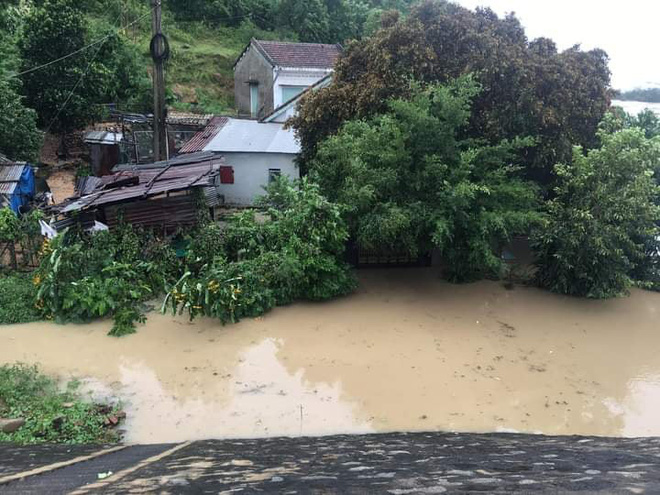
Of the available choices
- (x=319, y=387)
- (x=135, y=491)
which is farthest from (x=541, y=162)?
(x=135, y=491)

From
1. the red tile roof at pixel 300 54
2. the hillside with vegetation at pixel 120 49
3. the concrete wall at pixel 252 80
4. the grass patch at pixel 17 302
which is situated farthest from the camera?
the concrete wall at pixel 252 80

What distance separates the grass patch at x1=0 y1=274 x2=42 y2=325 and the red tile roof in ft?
53.3

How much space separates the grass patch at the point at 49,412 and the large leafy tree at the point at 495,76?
875cm

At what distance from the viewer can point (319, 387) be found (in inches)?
312

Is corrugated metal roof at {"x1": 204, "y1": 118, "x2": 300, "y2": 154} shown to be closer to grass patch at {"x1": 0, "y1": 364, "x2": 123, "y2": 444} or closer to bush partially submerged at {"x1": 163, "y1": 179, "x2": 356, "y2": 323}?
bush partially submerged at {"x1": 163, "y1": 179, "x2": 356, "y2": 323}

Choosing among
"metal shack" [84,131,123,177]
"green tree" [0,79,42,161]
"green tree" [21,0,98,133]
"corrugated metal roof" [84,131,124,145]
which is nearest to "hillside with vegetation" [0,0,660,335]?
"green tree" [0,79,42,161]

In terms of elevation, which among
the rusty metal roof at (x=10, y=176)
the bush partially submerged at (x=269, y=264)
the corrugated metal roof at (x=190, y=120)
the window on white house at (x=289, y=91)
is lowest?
the bush partially submerged at (x=269, y=264)

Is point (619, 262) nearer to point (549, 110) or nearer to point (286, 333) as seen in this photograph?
point (549, 110)

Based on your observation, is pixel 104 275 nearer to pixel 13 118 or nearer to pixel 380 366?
pixel 380 366

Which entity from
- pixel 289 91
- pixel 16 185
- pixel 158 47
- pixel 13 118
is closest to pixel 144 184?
pixel 158 47

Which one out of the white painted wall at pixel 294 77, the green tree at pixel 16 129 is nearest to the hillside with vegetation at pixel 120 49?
the green tree at pixel 16 129

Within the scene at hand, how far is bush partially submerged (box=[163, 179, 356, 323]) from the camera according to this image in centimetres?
974

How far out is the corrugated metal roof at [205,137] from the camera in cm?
1736

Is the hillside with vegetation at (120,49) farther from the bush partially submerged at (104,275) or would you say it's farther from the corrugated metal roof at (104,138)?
the bush partially submerged at (104,275)
